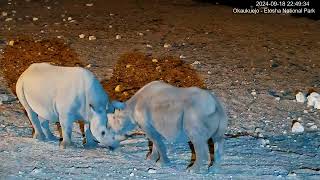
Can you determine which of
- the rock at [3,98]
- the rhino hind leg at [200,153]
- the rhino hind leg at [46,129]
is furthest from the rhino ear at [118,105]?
the rock at [3,98]

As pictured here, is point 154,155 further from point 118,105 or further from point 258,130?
point 258,130

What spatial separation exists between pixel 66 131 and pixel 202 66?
401 centimetres

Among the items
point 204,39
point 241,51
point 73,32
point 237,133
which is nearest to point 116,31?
point 73,32

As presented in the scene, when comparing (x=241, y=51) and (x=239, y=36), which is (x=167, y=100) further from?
(x=239, y=36)

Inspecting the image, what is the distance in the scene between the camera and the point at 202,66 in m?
9.70

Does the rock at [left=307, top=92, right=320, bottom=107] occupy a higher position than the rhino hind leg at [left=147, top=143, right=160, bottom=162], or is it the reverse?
the rhino hind leg at [left=147, top=143, right=160, bottom=162]

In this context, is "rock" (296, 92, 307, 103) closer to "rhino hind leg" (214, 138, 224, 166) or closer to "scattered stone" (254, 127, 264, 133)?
"scattered stone" (254, 127, 264, 133)

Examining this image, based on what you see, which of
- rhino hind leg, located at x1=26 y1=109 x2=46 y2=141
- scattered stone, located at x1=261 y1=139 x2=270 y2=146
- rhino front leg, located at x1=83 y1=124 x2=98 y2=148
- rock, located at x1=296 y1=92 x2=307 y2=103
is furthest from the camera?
rock, located at x1=296 y1=92 x2=307 y2=103

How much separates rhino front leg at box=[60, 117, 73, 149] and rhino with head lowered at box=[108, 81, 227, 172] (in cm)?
46

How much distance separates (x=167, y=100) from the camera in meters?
5.45

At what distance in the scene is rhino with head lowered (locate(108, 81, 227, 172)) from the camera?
209 inches
